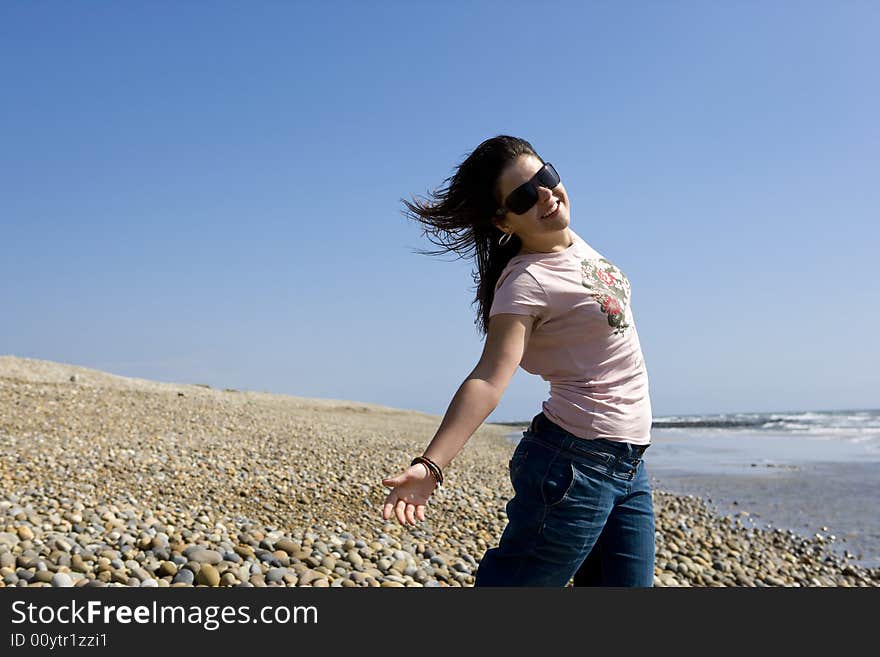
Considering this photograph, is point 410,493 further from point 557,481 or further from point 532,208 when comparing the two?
point 532,208

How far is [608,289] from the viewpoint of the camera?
2.52m

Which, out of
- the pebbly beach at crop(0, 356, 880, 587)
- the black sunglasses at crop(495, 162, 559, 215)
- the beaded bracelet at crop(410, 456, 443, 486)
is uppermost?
the black sunglasses at crop(495, 162, 559, 215)

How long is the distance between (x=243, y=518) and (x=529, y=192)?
5.18m

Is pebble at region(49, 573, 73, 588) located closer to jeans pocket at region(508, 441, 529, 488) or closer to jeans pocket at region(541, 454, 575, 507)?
jeans pocket at region(508, 441, 529, 488)

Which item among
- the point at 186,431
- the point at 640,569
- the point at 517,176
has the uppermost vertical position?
the point at 517,176

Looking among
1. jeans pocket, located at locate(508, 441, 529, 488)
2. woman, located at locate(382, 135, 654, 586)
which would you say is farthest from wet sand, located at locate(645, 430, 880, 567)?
jeans pocket, located at locate(508, 441, 529, 488)

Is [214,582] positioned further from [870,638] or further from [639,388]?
[870,638]

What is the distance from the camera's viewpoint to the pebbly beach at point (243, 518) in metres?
4.99

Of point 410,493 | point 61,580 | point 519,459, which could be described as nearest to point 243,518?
point 61,580

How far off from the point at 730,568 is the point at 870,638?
461 centimetres

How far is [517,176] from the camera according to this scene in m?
2.60

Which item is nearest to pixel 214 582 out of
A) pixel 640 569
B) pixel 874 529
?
pixel 640 569

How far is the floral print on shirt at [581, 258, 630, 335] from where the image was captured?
96.7 inches

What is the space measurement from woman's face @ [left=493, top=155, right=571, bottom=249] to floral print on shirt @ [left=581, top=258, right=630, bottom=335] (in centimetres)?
17
